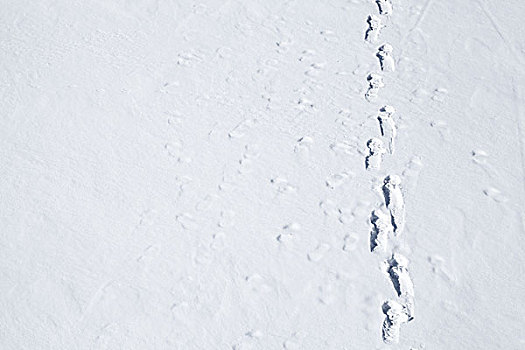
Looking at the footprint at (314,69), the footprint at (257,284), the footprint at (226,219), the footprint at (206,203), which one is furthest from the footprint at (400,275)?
the footprint at (314,69)

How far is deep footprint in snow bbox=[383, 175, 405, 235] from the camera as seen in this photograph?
8.12 feet

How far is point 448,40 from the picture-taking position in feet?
10.9

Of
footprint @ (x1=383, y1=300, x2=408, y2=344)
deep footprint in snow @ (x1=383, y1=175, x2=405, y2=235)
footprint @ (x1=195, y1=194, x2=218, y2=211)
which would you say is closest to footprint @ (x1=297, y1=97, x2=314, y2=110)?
deep footprint in snow @ (x1=383, y1=175, x2=405, y2=235)

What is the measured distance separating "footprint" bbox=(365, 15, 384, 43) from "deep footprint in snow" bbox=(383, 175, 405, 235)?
45.0 inches

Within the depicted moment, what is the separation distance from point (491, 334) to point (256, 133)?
1514 mm

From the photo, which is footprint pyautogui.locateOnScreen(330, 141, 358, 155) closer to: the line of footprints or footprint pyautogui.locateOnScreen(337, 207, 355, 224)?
the line of footprints

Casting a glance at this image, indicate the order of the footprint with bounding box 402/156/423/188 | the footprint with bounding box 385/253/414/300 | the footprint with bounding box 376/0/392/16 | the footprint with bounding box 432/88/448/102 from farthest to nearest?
1. the footprint with bounding box 376/0/392/16
2. the footprint with bounding box 432/88/448/102
3. the footprint with bounding box 402/156/423/188
4. the footprint with bounding box 385/253/414/300

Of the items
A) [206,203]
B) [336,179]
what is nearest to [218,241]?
[206,203]

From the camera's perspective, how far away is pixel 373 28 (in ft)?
11.2

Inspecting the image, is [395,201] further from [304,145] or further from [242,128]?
[242,128]

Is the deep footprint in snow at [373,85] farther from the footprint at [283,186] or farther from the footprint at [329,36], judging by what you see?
the footprint at [283,186]

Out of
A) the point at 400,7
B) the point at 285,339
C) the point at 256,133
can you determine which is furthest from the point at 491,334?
the point at 400,7

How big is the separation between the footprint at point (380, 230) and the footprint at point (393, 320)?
0.28m

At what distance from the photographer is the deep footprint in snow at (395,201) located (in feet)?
8.12
